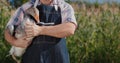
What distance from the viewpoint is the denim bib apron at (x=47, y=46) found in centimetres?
317

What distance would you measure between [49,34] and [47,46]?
0.29 feet

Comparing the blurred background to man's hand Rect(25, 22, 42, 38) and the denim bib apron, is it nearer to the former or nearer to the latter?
the denim bib apron

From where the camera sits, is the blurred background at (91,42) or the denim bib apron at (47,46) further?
the blurred background at (91,42)

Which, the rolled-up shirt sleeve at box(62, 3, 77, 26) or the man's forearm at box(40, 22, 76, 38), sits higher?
the rolled-up shirt sleeve at box(62, 3, 77, 26)

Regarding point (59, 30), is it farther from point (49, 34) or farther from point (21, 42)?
point (21, 42)

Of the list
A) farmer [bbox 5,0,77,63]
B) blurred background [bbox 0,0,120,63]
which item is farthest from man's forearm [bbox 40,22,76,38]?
blurred background [bbox 0,0,120,63]

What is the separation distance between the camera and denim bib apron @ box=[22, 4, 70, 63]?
3.17m

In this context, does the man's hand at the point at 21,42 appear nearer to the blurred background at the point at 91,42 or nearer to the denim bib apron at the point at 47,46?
the denim bib apron at the point at 47,46

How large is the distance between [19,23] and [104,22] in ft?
13.8

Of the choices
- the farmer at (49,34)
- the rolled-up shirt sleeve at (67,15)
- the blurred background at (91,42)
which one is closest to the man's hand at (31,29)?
the farmer at (49,34)

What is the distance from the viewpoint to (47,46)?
3178 mm

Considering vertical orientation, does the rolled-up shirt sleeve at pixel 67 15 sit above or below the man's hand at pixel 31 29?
above

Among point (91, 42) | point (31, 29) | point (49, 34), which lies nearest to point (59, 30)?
point (49, 34)

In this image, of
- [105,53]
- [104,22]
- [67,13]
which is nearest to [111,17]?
[104,22]
